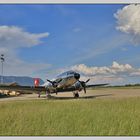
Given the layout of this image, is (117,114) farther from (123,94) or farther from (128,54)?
(123,94)

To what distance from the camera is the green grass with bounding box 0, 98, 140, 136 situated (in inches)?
354

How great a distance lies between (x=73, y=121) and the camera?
9773mm

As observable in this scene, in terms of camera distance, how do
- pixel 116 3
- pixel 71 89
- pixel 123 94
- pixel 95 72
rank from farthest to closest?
pixel 71 89 → pixel 123 94 → pixel 95 72 → pixel 116 3

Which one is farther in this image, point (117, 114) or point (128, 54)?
point (128, 54)

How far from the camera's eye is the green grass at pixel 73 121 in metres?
8.98

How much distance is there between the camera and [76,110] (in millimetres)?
11086

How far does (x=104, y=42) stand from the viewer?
1160 cm

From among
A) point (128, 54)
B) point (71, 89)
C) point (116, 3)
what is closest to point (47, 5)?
point (116, 3)

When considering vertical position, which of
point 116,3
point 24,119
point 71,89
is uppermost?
point 116,3

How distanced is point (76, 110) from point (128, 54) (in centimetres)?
242

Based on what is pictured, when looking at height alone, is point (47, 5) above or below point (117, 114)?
above

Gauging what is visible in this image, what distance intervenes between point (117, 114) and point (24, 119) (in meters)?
2.65

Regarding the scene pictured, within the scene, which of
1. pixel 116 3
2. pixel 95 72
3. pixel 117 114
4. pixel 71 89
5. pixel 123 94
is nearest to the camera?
pixel 116 3

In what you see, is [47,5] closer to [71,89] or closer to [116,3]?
[116,3]
